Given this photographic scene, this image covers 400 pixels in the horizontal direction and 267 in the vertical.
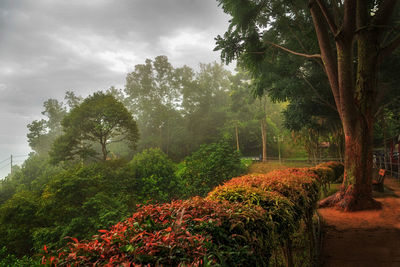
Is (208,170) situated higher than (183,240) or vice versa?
(183,240)

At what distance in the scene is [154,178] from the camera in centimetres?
1249

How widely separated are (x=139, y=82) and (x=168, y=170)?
3708cm

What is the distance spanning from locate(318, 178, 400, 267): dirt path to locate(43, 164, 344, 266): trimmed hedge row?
2797 mm

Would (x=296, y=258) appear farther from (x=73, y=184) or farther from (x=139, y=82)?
(x=139, y=82)

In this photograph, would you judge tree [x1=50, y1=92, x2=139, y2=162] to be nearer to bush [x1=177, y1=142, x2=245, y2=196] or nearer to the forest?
the forest

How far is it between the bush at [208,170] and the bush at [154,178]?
2.37ft

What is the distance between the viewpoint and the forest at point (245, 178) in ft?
4.73

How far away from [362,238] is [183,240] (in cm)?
578

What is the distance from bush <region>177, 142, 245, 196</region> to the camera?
12.3 m

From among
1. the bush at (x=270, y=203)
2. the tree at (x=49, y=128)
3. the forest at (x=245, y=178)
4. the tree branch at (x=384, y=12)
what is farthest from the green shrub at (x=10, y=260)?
the tree at (x=49, y=128)

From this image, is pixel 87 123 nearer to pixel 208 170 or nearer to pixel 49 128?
pixel 208 170

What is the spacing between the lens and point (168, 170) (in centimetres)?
1309

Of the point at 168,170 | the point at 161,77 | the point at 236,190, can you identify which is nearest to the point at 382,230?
the point at 236,190

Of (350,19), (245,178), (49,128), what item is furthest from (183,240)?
(49,128)
